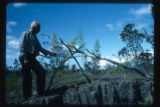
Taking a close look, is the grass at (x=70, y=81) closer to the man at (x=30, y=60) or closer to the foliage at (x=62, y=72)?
the foliage at (x=62, y=72)

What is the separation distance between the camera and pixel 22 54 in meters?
2.86

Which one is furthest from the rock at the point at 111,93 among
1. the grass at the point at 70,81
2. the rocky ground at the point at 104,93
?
the grass at the point at 70,81

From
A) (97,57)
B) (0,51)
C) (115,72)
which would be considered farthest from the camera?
(115,72)

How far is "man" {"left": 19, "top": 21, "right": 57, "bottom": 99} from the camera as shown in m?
2.87

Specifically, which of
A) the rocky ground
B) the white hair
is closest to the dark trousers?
the rocky ground

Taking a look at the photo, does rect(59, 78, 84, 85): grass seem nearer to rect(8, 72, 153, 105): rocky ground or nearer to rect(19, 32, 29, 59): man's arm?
rect(8, 72, 153, 105): rocky ground

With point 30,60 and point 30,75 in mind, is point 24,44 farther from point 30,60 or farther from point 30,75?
point 30,75

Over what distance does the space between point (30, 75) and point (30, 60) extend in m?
0.25

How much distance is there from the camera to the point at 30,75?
296 cm

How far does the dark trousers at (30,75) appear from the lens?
9.53 ft
